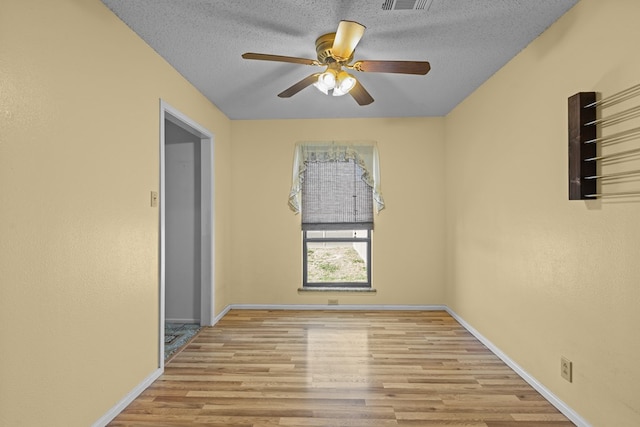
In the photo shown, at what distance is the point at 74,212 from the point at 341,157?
11.0 feet

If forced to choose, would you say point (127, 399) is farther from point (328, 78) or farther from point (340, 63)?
point (340, 63)

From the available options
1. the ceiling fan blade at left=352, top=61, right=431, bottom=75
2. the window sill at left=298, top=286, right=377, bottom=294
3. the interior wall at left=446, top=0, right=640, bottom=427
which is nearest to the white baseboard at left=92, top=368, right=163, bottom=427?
the window sill at left=298, top=286, right=377, bottom=294

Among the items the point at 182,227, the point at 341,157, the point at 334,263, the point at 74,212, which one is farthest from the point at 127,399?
the point at 341,157

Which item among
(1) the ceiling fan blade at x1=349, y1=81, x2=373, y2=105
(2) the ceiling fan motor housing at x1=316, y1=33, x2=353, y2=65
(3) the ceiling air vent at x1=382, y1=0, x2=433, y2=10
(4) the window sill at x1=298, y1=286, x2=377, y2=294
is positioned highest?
(3) the ceiling air vent at x1=382, y1=0, x2=433, y2=10

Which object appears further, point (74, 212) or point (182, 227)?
point (182, 227)

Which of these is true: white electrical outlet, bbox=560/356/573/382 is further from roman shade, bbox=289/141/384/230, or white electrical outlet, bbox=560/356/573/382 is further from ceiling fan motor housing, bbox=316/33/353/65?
roman shade, bbox=289/141/384/230

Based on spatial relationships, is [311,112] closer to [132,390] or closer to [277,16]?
[277,16]

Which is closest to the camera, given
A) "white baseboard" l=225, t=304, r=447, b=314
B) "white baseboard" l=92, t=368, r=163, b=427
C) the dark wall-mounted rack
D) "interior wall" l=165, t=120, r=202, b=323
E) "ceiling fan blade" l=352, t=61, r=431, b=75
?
the dark wall-mounted rack

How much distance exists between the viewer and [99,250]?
7.35ft

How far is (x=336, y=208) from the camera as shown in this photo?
4953 millimetres

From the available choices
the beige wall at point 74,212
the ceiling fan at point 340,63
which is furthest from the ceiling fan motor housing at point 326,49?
the beige wall at point 74,212

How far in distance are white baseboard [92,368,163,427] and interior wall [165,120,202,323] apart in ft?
4.90

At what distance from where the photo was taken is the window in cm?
487

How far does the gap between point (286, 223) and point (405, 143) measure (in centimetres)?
187
